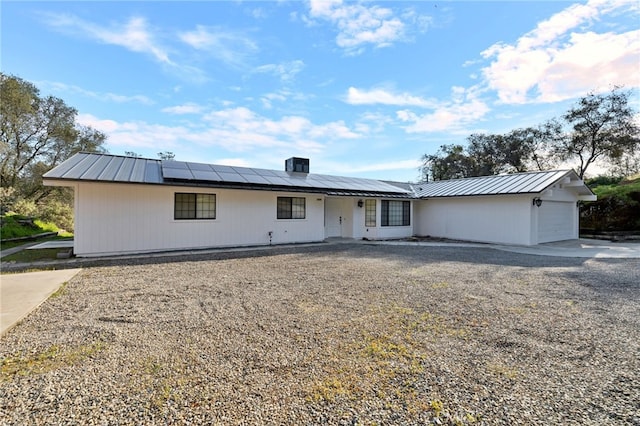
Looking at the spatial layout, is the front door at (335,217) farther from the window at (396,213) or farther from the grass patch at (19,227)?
the grass patch at (19,227)

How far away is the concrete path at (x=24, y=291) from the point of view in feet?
12.9

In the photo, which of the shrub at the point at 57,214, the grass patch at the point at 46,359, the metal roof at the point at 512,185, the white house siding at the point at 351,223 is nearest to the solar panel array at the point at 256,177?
the white house siding at the point at 351,223

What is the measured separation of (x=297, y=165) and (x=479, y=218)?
30.8 ft

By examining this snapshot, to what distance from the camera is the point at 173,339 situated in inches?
130

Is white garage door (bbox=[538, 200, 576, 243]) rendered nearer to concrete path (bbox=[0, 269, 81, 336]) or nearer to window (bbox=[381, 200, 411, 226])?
window (bbox=[381, 200, 411, 226])

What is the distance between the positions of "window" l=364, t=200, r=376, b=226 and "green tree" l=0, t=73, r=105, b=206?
66.5 ft

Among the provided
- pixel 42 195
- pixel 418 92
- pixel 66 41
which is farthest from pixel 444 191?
pixel 42 195

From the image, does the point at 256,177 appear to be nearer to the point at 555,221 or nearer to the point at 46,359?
the point at 46,359

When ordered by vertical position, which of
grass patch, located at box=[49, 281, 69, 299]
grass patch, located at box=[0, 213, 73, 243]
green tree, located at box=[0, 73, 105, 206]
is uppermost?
green tree, located at box=[0, 73, 105, 206]

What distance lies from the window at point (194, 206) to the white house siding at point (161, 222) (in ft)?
0.51

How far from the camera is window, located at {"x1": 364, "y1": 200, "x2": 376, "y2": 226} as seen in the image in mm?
14289

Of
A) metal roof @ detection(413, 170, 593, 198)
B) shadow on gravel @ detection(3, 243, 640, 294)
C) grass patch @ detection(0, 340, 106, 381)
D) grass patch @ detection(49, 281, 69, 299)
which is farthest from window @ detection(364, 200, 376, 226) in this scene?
grass patch @ detection(0, 340, 106, 381)

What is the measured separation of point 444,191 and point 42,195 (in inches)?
1006

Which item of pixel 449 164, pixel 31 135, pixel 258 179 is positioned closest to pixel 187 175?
pixel 258 179
